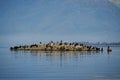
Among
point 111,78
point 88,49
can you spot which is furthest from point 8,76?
point 88,49

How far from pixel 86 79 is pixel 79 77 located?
1656 mm

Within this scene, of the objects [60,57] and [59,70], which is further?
[60,57]

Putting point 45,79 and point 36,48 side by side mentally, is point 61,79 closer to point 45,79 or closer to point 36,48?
point 45,79

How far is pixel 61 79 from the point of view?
112 ft

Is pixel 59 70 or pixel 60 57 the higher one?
pixel 60 57

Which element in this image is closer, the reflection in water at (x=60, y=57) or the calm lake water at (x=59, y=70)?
the calm lake water at (x=59, y=70)

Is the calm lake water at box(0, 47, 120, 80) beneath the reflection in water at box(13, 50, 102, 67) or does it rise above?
beneath

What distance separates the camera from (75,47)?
128125mm

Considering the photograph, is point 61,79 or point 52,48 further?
point 52,48

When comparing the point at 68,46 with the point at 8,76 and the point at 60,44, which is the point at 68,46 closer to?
the point at 60,44

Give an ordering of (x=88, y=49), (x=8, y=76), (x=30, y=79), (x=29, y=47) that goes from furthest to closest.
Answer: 1. (x=29, y=47)
2. (x=88, y=49)
3. (x=8, y=76)
4. (x=30, y=79)

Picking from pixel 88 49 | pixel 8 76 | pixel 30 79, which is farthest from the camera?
pixel 88 49

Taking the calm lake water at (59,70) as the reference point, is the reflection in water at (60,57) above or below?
above

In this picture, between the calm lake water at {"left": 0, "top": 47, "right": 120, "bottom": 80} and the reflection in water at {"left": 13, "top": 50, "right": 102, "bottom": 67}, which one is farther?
the reflection in water at {"left": 13, "top": 50, "right": 102, "bottom": 67}
